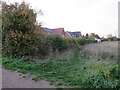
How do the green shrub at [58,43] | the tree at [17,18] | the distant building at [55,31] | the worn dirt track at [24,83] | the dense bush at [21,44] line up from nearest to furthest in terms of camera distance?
the worn dirt track at [24,83] → the dense bush at [21,44] → the tree at [17,18] → the distant building at [55,31] → the green shrub at [58,43]

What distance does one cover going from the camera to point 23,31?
7.34 m

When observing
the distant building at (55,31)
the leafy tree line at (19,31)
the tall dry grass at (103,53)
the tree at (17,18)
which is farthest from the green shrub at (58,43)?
the tree at (17,18)

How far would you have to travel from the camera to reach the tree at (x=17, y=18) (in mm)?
7125

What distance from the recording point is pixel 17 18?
7.18 m

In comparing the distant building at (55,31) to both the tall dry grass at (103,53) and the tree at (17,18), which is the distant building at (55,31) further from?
the tall dry grass at (103,53)

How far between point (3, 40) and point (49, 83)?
18.1ft

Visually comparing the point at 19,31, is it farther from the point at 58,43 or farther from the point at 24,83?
the point at 24,83

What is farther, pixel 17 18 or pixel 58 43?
pixel 58 43

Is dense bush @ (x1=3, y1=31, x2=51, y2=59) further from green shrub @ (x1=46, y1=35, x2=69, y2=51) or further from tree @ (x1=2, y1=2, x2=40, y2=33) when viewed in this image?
green shrub @ (x1=46, y1=35, x2=69, y2=51)

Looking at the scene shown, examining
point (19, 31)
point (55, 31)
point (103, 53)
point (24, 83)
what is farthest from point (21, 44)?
point (55, 31)

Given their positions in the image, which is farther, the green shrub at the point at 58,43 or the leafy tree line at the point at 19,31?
the green shrub at the point at 58,43

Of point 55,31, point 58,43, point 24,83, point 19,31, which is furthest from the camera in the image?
point 55,31

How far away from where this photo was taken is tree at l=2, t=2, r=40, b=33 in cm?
712

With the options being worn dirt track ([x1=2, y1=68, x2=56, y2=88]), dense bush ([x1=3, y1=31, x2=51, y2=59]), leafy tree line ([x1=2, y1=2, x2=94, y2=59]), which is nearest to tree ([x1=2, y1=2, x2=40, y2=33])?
leafy tree line ([x1=2, y1=2, x2=94, y2=59])
